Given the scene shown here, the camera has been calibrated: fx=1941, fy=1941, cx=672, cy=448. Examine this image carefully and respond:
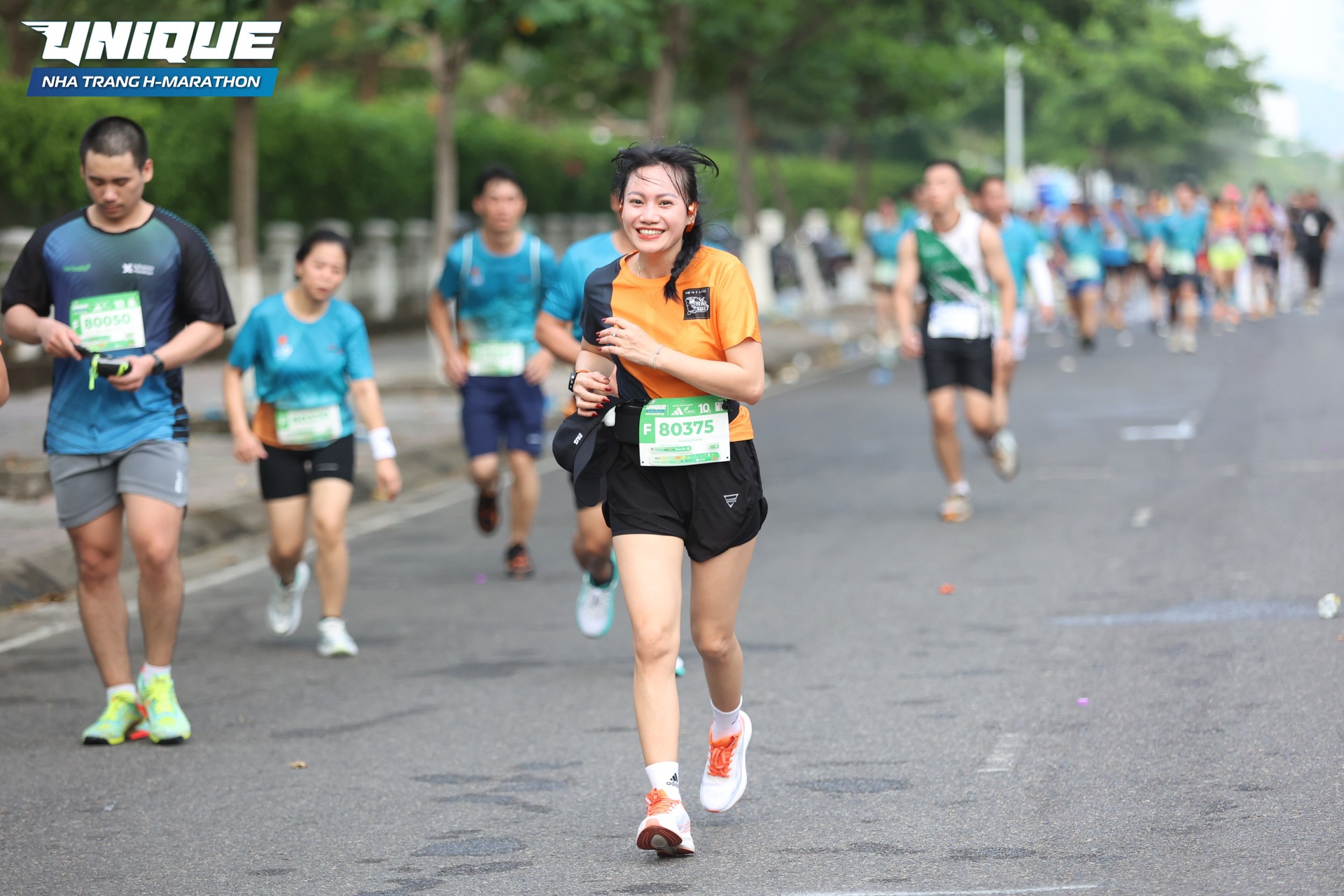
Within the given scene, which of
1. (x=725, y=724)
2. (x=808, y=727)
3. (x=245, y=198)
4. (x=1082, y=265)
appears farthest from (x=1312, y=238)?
(x=725, y=724)

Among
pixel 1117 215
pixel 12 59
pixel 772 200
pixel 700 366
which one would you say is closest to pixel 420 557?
pixel 700 366

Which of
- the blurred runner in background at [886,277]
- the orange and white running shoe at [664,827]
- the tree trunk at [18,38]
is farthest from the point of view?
the blurred runner in background at [886,277]

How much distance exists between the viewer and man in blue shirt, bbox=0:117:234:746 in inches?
251

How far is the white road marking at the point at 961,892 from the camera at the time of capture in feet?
14.8

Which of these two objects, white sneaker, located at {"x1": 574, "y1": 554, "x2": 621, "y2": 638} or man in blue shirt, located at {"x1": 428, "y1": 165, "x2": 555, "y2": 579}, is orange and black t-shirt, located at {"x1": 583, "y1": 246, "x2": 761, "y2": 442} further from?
man in blue shirt, located at {"x1": 428, "y1": 165, "x2": 555, "y2": 579}

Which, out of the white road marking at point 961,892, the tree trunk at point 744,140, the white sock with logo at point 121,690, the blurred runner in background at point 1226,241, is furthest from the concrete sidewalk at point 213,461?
the blurred runner in background at point 1226,241

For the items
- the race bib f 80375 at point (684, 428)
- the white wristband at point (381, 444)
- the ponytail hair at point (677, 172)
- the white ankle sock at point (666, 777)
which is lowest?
the white ankle sock at point (666, 777)

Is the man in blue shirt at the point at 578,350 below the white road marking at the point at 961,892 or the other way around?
the other way around

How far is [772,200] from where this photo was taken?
5919 cm

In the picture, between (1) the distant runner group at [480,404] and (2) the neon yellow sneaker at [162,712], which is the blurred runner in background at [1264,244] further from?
(2) the neon yellow sneaker at [162,712]

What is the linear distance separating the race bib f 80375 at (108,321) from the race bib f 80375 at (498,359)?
311 cm

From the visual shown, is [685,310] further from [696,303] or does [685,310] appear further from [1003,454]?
[1003,454]

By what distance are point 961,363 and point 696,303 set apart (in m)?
6.37

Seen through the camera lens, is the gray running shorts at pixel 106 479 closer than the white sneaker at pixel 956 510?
Yes
